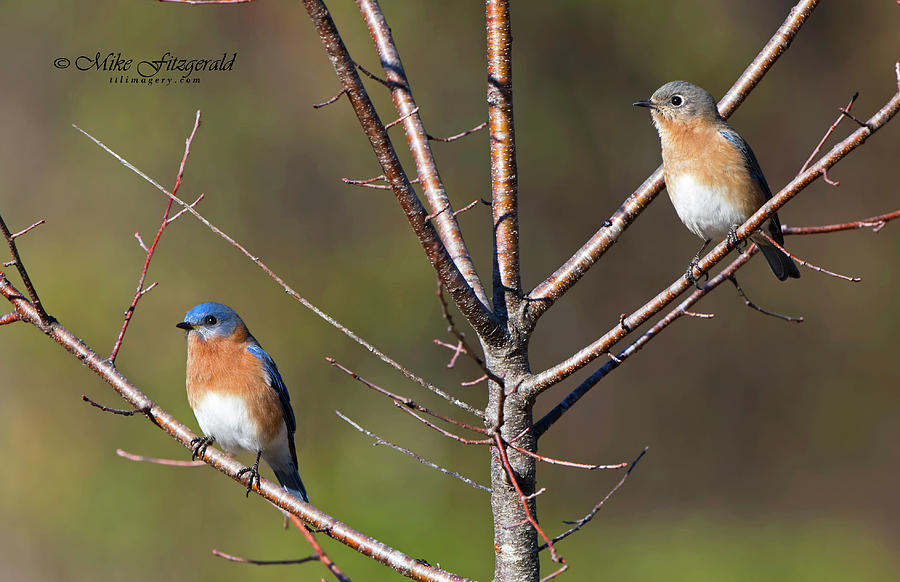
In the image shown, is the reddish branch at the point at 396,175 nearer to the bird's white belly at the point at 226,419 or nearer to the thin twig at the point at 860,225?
the thin twig at the point at 860,225

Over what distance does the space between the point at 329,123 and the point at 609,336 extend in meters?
6.81

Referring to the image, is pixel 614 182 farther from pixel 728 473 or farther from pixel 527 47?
pixel 728 473

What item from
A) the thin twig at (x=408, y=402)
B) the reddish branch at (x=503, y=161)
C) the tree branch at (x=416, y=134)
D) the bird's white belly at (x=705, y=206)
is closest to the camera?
the thin twig at (x=408, y=402)

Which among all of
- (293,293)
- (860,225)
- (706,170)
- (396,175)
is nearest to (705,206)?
(706,170)

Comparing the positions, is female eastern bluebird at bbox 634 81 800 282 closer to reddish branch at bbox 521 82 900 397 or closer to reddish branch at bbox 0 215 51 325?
reddish branch at bbox 521 82 900 397

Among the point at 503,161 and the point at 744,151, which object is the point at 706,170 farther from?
the point at 503,161

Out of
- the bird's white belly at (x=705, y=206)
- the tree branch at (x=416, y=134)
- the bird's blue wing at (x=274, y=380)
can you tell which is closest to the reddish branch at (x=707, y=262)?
the tree branch at (x=416, y=134)

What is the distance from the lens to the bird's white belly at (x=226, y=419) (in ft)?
13.4

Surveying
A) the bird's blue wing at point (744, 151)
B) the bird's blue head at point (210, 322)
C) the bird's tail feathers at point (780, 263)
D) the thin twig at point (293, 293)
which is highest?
the bird's blue wing at point (744, 151)

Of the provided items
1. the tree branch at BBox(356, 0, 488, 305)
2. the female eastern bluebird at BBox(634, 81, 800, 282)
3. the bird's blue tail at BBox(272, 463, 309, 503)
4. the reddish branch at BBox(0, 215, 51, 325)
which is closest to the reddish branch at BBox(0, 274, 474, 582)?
the reddish branch at BBox(0, 215, 51, 325)

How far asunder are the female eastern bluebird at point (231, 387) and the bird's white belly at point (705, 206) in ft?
7.16

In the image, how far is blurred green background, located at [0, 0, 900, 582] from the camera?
7.78 meters

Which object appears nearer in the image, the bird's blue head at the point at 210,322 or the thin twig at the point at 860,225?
the thin twig at the point at 860,225

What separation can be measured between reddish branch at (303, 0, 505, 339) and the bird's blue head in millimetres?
2229
